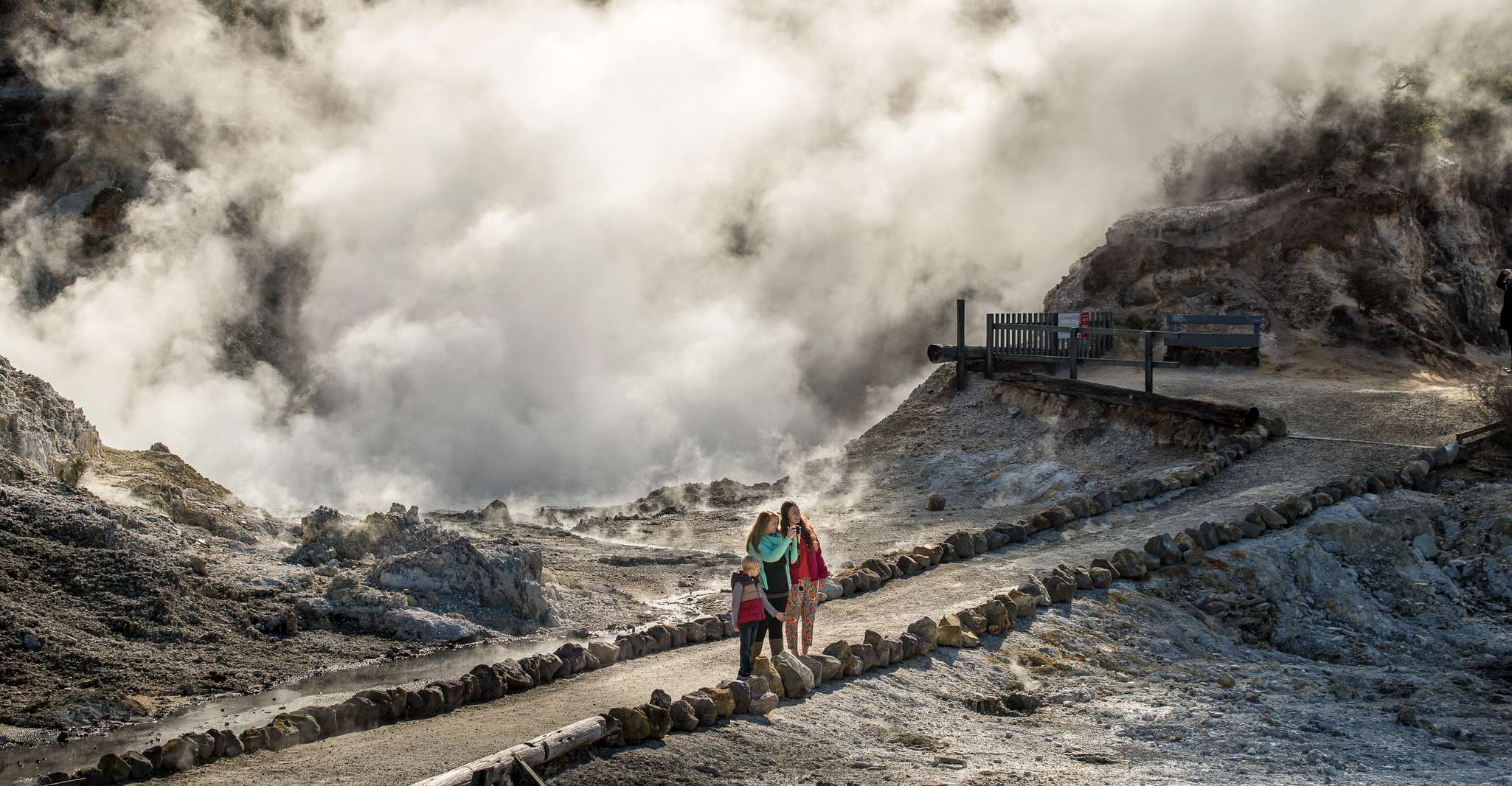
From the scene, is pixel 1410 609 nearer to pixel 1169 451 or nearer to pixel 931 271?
pixel 1169 451

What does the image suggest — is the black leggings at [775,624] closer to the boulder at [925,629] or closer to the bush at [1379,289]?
the boulder at [925,629]

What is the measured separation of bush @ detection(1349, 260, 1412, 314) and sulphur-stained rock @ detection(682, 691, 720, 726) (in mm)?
14680

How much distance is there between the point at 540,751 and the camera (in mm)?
5410

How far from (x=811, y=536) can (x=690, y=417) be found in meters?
14.3

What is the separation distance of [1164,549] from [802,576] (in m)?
3.66

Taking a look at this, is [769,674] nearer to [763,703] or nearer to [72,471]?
[763,703]

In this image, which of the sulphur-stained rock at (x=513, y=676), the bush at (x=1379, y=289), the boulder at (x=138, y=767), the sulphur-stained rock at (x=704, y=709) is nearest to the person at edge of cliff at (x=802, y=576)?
the sulphur-stained rock at (x=704, y=709)

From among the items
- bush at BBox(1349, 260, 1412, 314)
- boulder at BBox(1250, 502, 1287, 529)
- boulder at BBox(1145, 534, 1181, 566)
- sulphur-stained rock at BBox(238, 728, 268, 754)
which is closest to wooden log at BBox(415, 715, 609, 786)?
sulphur-stained rock at BBox(238, 728, 268, 754)

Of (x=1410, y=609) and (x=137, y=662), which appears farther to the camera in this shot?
(x=1410, y=609)

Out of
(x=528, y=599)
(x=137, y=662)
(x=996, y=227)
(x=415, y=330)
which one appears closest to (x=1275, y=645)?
(x=528, y=599)

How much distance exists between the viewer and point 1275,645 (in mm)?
8922

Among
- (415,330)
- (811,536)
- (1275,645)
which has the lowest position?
(1275,645)

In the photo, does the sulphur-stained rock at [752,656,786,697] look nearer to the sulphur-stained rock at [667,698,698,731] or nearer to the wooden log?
the sulphur-stained rock at [667,698,698,731]

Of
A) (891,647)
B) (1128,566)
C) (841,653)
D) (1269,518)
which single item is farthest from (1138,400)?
(841,653)
